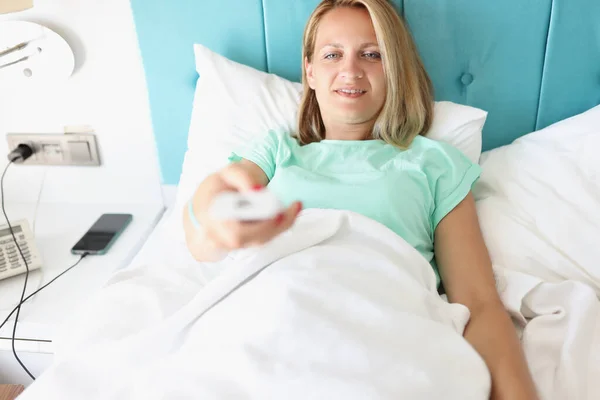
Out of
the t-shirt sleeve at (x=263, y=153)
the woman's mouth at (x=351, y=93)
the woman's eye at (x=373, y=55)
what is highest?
the woman's eye at (x=373, y=55)

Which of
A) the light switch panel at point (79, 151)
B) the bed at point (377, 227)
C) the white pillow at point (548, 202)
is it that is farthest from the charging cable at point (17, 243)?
the white pillow at point (548, 202)

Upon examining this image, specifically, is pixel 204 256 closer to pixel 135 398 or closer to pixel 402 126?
pixel 135 398

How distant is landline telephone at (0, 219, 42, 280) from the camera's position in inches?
45.1

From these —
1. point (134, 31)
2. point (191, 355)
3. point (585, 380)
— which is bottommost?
point (585, 380)

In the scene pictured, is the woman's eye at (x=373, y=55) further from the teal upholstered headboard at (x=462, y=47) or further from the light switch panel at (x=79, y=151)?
the light switch panel at (x=79, y=151)

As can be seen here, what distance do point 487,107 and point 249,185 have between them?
75 cm

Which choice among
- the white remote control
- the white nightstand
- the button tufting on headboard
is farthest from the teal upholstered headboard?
the white remote control

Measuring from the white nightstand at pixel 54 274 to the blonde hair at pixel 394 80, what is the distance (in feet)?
1.76

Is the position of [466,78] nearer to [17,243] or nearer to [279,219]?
[279,219]

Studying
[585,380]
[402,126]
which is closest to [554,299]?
[585,380]

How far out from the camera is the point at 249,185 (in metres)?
0.65

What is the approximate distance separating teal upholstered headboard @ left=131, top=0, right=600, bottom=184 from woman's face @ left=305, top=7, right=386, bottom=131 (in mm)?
126

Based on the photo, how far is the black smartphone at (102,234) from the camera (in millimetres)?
1247

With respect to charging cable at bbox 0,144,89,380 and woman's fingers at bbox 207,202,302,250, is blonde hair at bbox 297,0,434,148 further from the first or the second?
charging cable at bbox 0,144,89,380
